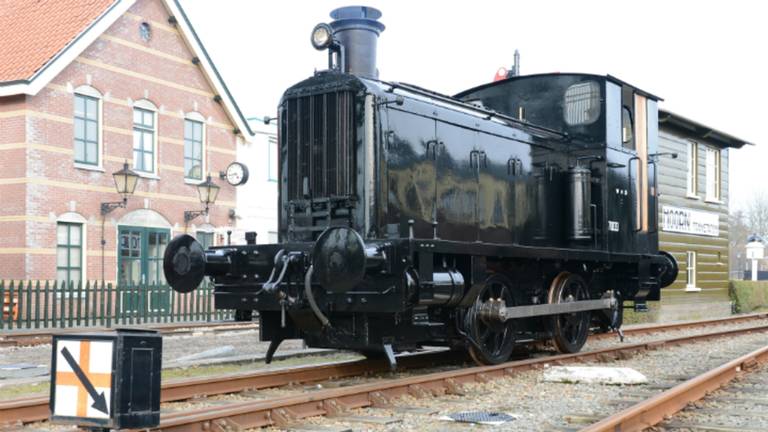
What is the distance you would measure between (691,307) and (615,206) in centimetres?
1370

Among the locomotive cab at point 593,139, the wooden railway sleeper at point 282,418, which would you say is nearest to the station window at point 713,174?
the locomotive cab at point 593,139

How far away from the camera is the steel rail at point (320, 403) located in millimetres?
5836

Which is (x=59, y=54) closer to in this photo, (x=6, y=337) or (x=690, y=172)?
(x=6, y=337)

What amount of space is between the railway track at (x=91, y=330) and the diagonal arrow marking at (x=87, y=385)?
281 inches

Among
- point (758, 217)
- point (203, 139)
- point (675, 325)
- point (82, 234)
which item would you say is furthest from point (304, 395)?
point (758, 217)

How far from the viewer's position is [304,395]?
684 centimetres

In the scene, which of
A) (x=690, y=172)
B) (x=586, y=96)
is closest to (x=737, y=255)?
(x=690, y=172)

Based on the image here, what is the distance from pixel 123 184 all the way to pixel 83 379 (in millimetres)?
15433

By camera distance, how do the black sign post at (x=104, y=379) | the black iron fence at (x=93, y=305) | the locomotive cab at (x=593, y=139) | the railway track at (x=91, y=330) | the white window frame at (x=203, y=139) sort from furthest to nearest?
1. the white window frame at (x=203, y=139)
2. the black iron fence at (x=93, y=305)
3. the railway track at (x=91, y=330)
4. the locomotive cab at (x=593, y=139)
5. the black sign post at (x=104, y=379)

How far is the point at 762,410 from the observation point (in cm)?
709

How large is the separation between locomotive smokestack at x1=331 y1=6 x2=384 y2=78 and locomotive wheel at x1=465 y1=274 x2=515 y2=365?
2.80m

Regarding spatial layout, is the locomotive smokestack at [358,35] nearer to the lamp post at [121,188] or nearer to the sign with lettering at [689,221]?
the lamp post at [121,188]

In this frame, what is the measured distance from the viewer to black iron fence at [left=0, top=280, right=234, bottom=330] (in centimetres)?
1619

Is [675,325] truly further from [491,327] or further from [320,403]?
[320,403]
